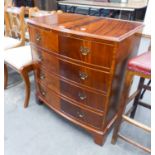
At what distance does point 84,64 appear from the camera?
1.17 metres

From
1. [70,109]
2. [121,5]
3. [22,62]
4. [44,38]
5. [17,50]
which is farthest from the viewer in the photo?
[121,5]

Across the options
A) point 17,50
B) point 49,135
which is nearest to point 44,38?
point 17,50

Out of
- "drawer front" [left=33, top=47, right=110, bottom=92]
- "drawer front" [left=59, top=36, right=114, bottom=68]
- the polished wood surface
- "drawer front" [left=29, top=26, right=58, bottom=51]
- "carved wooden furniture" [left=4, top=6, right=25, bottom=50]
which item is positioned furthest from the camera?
the polished wood surface

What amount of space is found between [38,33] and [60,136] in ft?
3.16

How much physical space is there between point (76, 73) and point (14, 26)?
1.52 meters

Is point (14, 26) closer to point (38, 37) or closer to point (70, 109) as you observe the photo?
point (38, 37)

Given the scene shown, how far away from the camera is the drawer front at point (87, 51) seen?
1.03 meters

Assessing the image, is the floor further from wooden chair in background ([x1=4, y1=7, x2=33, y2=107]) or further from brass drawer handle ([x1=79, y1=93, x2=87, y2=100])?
brass drawer handle ([x1=79, y1=93, x2=87, y2=100])

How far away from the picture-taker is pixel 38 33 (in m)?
1.39

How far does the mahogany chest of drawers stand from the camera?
1068 millimetres

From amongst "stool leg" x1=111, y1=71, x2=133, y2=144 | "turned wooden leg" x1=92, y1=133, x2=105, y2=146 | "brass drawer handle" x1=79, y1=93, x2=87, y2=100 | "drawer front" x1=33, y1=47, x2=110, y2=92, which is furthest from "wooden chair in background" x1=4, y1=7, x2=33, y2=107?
"stool leg" x1=111, y1=71, x2=133, y2=144

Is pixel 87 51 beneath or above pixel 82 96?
above
